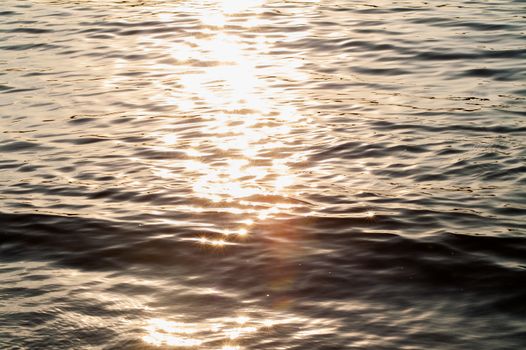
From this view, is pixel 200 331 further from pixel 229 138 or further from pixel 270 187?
pixel 229 138

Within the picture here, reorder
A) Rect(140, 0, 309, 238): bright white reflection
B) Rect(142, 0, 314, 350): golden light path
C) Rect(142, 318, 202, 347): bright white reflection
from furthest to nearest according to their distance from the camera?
Rect(140, 0, 309, 238): bright white reflection → Rect(142, 0, 314, 350): golden light path → Rect(142, 318, 202, 347): bright white reflection

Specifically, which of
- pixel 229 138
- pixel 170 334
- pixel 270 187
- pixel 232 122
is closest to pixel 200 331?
pixel 170 334

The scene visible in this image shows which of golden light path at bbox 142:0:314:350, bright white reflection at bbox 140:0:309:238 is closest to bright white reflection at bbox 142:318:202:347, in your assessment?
golden light path at bbox 142:0:314:350

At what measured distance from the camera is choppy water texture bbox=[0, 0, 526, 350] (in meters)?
6.03

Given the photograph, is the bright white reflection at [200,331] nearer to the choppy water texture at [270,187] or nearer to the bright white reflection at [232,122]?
the choppy water texture at [270,187]

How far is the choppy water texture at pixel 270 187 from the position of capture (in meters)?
6.03

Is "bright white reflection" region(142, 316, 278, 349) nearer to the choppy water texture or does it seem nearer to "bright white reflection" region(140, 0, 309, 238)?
the choppy water texture

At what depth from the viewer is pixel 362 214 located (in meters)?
7.54

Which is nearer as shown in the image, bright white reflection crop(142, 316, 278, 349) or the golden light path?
bright white reflection crop(142, 316, 278, 349)

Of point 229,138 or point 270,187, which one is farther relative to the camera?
point 229,138

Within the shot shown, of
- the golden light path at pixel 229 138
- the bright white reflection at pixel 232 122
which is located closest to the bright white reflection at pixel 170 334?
the golden light path at pixel 229 138

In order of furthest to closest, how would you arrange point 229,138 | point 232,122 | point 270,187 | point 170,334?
point 232,122, point 229,138, point 270,187, point 170,334

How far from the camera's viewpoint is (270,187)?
26.9 feet

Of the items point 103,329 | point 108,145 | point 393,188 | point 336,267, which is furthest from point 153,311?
point 108,145
